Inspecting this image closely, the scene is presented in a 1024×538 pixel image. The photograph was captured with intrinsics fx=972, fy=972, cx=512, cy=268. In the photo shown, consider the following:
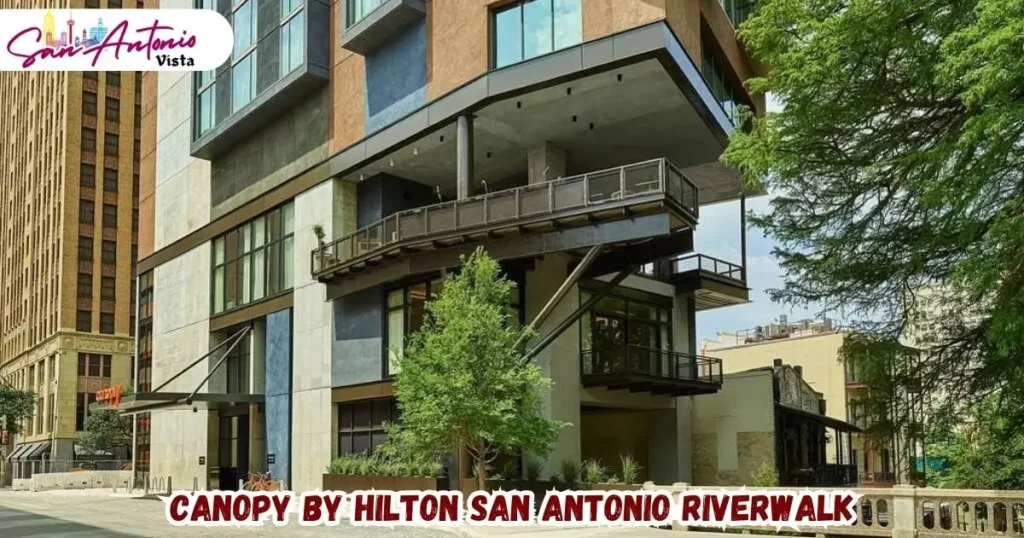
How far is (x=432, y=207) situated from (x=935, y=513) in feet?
58.5

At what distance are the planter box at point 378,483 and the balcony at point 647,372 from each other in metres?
7.17

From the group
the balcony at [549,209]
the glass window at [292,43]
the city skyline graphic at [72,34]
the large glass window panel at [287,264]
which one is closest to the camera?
the balcony at [549,209]

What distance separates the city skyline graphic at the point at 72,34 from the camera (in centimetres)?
3853

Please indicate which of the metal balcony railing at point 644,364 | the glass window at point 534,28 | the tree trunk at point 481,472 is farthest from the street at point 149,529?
the glass window at point 534,28

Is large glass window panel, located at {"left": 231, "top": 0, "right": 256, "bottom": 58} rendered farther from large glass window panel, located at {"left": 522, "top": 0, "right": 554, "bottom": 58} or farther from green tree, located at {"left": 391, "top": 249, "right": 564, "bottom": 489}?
green tree, located at {"left": 391, "top": 249, "right": 564, "bottom": 489}

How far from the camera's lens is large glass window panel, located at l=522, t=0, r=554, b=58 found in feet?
98.3

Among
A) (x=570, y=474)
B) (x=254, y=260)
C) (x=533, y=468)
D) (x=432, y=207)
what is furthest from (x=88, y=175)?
(x=570, y=474)

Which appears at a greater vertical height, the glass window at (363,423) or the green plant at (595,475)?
the glass window at (363,423)

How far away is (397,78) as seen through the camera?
35.1 metres

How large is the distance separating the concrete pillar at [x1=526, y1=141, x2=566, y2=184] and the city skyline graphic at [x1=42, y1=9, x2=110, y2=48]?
17.7 meters

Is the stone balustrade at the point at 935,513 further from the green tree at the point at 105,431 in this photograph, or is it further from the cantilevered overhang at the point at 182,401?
the green tree at the point at 105,431

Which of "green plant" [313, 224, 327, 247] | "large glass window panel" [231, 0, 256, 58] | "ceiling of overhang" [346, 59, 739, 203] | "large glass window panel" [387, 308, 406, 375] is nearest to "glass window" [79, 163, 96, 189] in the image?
"large glass window panel" [231, 0, 256, 58]

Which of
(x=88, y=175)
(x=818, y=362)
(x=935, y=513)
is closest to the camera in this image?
(x=935, y=513)

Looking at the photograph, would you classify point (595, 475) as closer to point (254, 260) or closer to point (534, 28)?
point (534, 28)
